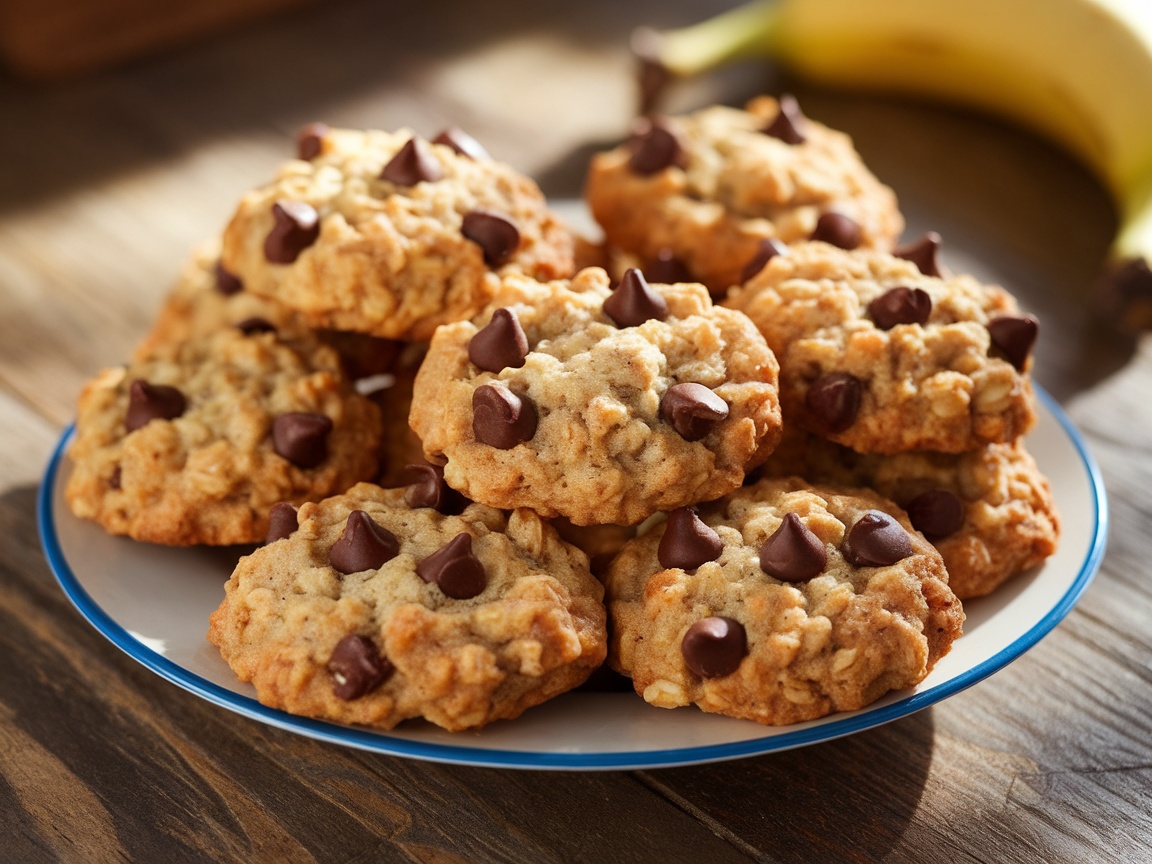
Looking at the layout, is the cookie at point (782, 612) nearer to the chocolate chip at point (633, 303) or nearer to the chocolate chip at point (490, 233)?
the chocolate chip at point (633, 303)

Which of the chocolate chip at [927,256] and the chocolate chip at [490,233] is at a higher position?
the chocolate chip at [927,256]

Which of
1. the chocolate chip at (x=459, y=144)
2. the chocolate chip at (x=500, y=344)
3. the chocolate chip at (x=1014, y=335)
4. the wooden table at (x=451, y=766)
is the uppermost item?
the chocolate chip at (x=1014, y=335)

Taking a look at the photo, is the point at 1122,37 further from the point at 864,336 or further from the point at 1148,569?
the point at 864,336

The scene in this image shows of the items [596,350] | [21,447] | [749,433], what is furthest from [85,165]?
→ [749,433]

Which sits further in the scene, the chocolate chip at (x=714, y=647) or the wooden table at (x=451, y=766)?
the wooden table at (x=451, y=766)

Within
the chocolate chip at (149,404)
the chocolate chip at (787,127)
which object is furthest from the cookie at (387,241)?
the chocolate chip at (787,127)

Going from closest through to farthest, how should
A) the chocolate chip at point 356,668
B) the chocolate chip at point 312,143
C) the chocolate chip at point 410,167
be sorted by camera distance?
1. the chocolate chip at point 356,668
2. the chocolate chip at point 410,167
3. the chocolate chip at point 312,143
